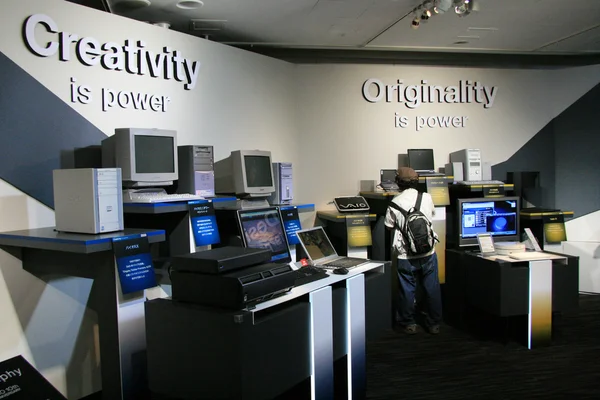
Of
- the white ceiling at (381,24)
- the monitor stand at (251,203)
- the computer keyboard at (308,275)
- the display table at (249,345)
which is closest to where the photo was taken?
the display table at (249,345)

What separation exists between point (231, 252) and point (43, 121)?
172 centimetres

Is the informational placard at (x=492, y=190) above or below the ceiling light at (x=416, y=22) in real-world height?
below

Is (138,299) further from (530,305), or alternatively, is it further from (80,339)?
(530,305)

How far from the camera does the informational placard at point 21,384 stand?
6.29 ft

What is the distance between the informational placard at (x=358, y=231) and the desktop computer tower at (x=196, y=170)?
5.94 ft

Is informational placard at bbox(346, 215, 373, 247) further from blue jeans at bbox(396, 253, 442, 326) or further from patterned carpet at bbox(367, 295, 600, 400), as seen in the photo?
patterned carpet at bbox(367, 295, 600, 400)

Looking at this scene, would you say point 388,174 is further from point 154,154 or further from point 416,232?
point 154,154

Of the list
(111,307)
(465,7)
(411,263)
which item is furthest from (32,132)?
(465,7)

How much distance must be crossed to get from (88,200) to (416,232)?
9.32 ft

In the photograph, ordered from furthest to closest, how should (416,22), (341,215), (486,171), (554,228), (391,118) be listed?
(391,118) < (486,171) < (554,228) < (341,215) < (416,22)

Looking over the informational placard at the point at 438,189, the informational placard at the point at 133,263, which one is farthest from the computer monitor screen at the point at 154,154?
the informational placard at the point at 438,189

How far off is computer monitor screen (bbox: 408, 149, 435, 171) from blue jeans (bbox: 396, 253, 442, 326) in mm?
1599

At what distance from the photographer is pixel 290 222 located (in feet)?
12.8

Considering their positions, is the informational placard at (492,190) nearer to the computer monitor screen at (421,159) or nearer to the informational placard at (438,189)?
the informational placard at (438,189)
